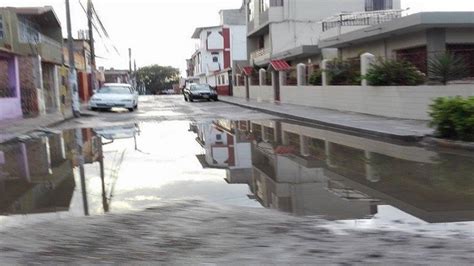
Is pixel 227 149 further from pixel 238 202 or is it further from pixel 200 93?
pixel 200 93

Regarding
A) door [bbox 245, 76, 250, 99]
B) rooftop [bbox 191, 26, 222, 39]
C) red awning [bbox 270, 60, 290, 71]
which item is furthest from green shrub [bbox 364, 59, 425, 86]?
rooftop [bbox 191, 26, 222, 39]

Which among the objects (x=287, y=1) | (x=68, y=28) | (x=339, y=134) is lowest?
(x=339, y=134)

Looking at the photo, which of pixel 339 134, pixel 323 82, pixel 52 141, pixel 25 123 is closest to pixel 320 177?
pixel 339 134

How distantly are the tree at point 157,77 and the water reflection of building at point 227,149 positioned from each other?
10230 cm

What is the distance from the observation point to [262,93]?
41.3 meters

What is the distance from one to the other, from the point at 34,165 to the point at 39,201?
3.95 meters

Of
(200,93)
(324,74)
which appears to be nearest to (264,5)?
(200,93)

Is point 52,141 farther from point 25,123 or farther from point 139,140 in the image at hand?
point 25,123

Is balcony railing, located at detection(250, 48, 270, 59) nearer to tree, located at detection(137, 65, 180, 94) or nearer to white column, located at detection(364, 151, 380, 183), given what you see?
white column, located at detection(364, 151, 380, 183)

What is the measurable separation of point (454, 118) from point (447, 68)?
542 centimetres

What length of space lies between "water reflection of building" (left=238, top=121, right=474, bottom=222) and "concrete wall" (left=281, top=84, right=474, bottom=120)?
434cm

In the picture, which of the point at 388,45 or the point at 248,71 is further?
the point at 248,71

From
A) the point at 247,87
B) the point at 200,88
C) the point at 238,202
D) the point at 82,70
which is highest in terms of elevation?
the point at 82,70

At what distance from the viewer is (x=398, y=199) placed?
7.18 metres
